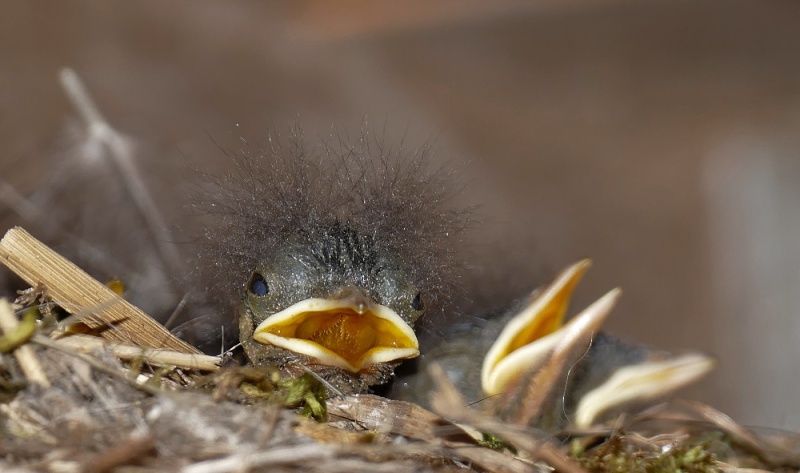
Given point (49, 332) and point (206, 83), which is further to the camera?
point (206, 83)

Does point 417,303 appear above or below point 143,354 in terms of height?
above

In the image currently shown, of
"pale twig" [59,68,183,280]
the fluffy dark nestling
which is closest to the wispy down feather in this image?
the fluffy dark nestling

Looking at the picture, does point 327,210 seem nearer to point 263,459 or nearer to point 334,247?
point 334,247

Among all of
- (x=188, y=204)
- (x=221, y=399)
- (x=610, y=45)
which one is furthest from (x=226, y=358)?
(x=610, y=45)

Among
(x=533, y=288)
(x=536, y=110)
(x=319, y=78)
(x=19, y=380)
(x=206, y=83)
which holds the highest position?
(x=536, y=110)

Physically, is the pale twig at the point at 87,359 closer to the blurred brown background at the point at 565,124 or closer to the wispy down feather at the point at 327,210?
the wispy down feather at the point at 327,210

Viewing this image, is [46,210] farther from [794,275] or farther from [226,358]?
[794,275]

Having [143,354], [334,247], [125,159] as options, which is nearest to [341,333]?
[334,247]
